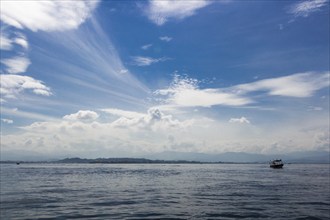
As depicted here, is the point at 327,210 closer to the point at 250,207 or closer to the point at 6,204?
the point at 250,207

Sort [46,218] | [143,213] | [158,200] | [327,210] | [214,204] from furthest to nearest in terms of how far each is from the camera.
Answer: [158,200], [214,204], [327,210], [143,213], [46,218]

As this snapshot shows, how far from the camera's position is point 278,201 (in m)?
50.6

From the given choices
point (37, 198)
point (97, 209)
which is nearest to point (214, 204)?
point (97, 209)

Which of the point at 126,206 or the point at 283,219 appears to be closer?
the point at 283,219

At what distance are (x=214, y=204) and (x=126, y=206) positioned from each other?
39.3 ft

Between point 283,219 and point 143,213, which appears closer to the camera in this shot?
point 283,219

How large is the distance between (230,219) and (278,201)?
1763 centimetres

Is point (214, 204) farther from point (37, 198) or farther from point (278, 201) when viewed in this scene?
point (37, 198)

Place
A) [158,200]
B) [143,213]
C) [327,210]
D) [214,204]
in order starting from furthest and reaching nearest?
[158,200] < [214,204] < [327,210] < [143,213]

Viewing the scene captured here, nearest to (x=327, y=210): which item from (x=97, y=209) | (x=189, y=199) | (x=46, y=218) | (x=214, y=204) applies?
(x=214, y=204)

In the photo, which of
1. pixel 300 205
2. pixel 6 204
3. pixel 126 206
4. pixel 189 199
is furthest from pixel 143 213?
pixel 300 205

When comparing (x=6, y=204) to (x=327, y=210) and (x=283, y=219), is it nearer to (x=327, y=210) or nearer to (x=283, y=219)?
(x=283, y=219)

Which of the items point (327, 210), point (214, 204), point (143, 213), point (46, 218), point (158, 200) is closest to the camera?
point (46, 218)

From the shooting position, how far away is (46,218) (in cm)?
3547
